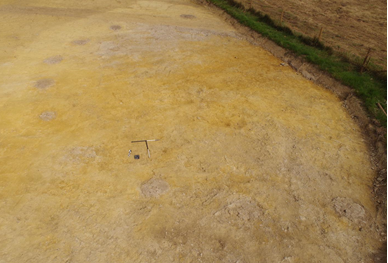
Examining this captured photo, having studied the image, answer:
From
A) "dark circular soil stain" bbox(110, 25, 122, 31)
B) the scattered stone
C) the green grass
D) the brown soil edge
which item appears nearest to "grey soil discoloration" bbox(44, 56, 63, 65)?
"dark circular soil stain" bbox(110, 25, 122, 31)

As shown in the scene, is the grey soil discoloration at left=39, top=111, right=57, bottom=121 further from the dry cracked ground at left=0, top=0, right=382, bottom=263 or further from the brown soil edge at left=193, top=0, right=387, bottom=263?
the brown soil edge at left=193, top=0, right=387, bottom=263

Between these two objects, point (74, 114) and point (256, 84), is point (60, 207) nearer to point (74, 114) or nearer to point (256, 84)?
point (74, 114)

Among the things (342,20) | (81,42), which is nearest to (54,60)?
(81,42)

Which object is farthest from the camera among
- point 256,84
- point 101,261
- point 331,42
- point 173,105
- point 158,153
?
point 331,42

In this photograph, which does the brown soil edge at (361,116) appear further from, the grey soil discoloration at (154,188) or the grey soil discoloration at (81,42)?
the grey soil discoloration at (81,42)

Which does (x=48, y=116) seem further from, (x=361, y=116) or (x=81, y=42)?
(x=361, y=116)

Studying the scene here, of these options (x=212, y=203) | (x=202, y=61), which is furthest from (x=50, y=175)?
(x=202, y=61)
